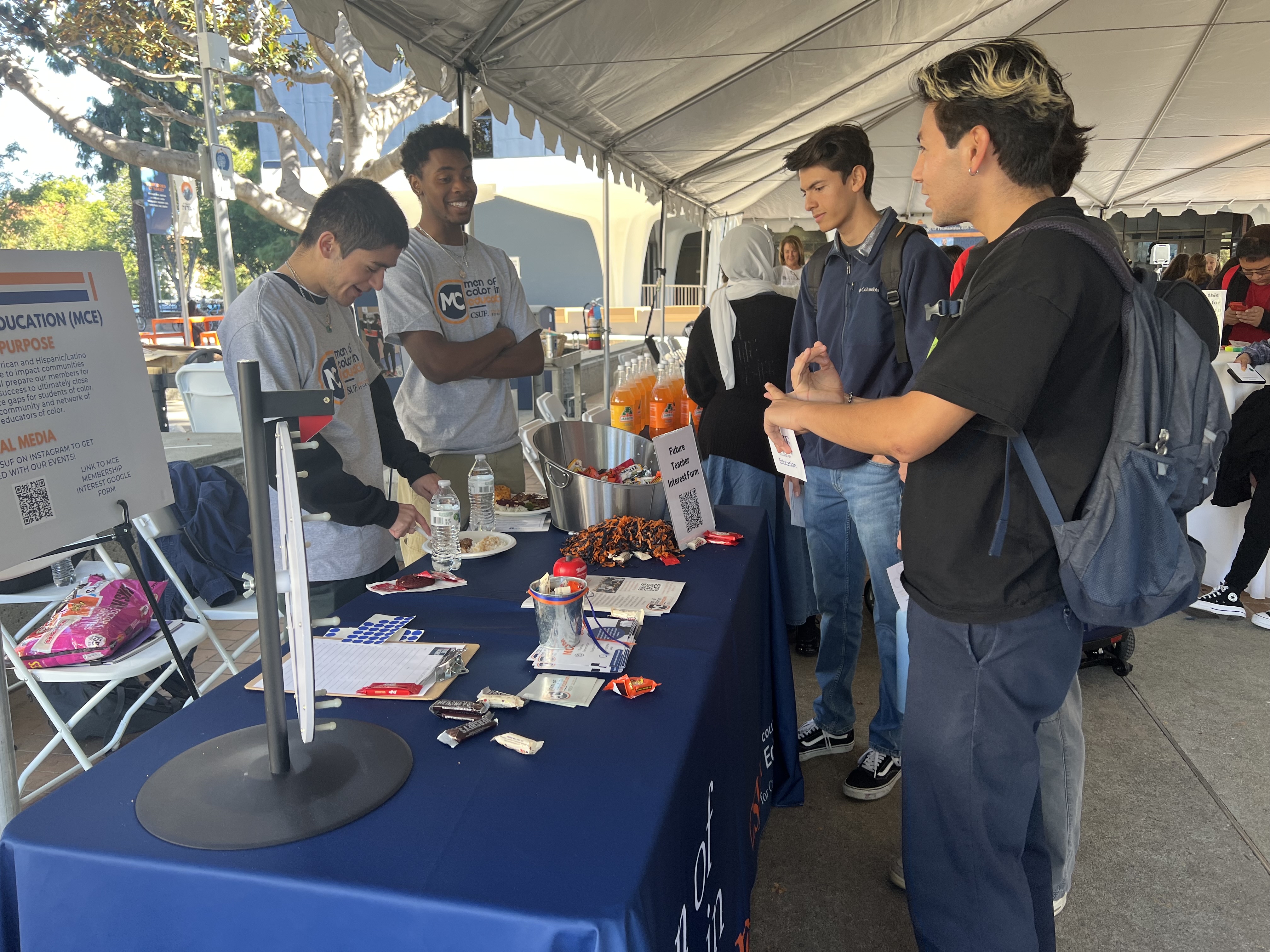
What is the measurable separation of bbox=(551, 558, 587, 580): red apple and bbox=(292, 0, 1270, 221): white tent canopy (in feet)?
5.88

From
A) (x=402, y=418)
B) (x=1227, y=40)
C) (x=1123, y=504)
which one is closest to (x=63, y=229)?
(x=402, y=418)

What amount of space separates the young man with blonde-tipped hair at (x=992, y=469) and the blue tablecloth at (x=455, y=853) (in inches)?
16.2

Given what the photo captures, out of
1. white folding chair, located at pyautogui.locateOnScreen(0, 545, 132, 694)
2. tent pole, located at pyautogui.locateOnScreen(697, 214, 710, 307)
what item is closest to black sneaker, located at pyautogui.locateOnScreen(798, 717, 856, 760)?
white folding chair, located at pyautogui.locateOnScreen(0, 545, 132, 694)

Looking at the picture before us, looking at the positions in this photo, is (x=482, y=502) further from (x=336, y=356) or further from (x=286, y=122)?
(x=286, y=122)

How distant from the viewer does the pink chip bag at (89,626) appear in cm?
221

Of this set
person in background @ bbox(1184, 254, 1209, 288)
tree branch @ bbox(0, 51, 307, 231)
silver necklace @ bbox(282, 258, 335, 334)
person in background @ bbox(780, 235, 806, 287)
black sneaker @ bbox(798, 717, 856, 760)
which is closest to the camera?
silver necklace @ bbox(282, 258, 335, 334)

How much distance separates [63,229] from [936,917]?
19.6 metres

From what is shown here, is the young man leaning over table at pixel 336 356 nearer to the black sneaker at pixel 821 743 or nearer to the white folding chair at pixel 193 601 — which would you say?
the white folding chair at pixel 193 601

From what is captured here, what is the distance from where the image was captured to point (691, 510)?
2.03m

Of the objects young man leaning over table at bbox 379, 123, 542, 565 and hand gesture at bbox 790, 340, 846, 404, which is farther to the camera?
young man leaning over table at bbox 379, 123, 542, 565

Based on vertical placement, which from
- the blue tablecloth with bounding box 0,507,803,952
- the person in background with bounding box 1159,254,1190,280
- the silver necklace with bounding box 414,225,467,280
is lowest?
the blue tablecloth with bounding box 0,507,803,952

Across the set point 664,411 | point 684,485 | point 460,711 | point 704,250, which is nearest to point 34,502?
point 460,711

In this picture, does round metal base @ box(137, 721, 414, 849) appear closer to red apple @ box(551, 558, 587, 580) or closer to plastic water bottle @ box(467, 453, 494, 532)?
red apple @ box(551, 558, 587, 580)

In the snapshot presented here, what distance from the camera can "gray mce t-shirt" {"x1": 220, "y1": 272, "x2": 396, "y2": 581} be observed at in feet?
5.36
